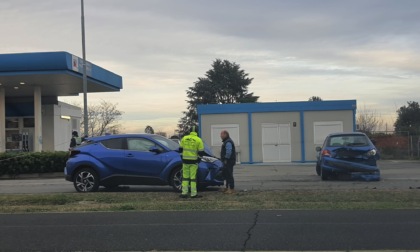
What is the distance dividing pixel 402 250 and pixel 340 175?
31.3ft

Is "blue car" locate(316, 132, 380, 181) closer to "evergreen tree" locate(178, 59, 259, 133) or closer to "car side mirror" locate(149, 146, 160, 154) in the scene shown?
"car side mirror" locate(149, 146, 160, 154)

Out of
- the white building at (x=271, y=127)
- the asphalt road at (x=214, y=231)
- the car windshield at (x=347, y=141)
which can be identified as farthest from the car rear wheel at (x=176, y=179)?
the white building at (x=271, y=127)

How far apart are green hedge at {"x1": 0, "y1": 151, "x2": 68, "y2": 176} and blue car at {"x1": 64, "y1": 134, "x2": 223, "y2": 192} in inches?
349

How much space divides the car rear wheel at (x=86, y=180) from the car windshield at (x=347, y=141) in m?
7.49

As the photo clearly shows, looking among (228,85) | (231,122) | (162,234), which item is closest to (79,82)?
(231,122)

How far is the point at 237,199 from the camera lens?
10781 mm

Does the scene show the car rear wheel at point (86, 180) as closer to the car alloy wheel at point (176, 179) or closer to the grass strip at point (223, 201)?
the grass strip at point (223, 201)

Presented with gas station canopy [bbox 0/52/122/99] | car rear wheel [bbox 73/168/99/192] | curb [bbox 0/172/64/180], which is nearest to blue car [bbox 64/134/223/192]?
car rear wheel [bbox 73/168/99/192]

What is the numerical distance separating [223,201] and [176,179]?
235 centimetres

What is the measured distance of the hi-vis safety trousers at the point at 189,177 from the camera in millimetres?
11320

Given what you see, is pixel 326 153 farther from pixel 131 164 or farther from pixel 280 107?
pixel 280 107

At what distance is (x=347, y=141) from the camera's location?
1562 centimetres

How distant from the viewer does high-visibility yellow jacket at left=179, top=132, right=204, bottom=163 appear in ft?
37.7

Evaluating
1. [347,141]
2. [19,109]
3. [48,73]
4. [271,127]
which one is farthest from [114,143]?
[19,109]
